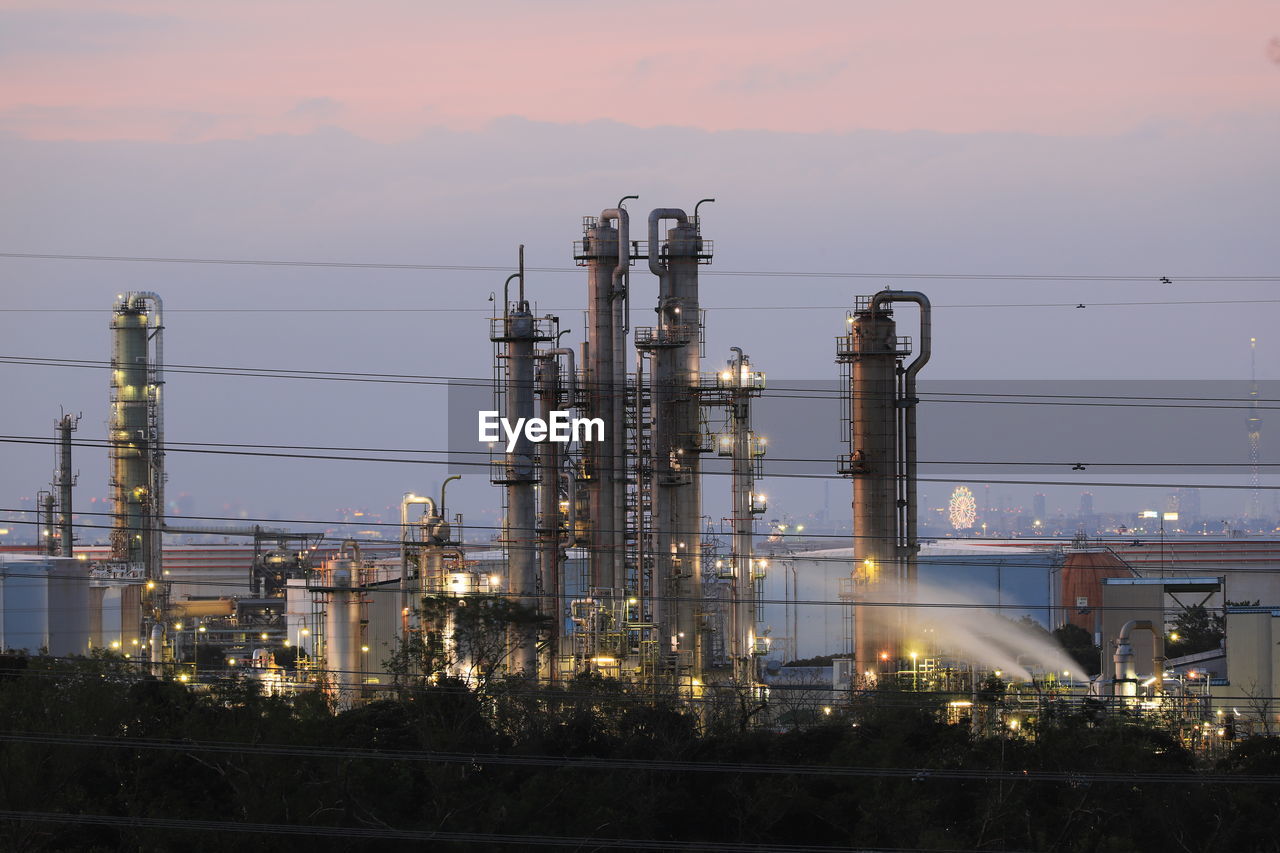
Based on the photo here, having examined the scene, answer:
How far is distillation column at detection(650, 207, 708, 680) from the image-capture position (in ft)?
143

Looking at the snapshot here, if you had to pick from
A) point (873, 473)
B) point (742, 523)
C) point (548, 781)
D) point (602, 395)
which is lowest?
point (548, 781)

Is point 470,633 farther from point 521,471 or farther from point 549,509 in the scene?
point 549,509

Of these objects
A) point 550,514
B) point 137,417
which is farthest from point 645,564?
point 137,417

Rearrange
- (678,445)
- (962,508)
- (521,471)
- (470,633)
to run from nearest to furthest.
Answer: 1. (470,633)
2. (521,471)
3. (678,445)
4. (962,508)

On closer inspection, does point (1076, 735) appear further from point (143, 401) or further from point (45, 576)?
point (143, 401)

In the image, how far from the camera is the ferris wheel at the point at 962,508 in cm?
14288

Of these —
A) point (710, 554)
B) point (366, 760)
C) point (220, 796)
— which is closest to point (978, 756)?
point (366, 760)

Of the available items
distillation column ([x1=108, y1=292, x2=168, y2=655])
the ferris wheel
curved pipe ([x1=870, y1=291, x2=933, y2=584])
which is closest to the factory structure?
curved pipe ([x1=870, y1=291, x2=933, y2=584])

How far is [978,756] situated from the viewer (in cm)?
3266

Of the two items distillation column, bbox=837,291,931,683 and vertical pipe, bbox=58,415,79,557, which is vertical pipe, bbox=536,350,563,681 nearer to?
distillation column, bbox=837,291,931,683

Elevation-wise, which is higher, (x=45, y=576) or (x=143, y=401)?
(x=143, y=401)

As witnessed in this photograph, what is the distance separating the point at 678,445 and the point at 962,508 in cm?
10360

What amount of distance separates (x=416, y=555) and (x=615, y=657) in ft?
25.8

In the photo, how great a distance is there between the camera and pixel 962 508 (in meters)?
144
